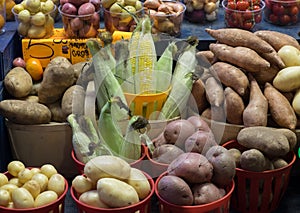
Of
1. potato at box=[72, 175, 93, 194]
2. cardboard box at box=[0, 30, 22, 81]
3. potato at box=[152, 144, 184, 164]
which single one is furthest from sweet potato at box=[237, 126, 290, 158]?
cardboard box at box=[0, 30, 22, 81]

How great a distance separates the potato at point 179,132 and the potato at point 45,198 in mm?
458

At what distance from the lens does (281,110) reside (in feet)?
6.41

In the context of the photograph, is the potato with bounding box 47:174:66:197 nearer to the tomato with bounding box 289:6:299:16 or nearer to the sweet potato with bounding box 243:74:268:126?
the sweet potato with bounding box 243:74:268:126

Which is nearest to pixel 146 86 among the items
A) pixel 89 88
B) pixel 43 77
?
pixel 89 88

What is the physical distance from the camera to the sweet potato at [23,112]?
1973mm

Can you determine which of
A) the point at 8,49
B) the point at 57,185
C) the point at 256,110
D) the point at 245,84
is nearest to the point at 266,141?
the point at 256,110

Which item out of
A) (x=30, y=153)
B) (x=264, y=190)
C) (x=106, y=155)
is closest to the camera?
(x=106, y=155)

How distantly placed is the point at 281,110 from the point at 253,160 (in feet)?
0.93

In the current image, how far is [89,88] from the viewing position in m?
2.04

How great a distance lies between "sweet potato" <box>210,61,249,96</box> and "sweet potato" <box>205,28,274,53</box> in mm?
117

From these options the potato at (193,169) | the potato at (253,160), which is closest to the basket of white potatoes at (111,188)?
the potato at (193,169)

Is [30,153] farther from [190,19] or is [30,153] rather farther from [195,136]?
[190,19]

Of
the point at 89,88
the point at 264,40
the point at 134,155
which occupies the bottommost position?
the point at 134,155

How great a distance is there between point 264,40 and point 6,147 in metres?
1.15
